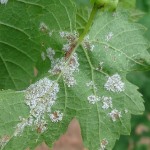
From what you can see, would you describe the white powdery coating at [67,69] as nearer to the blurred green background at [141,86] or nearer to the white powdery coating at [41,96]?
the white powdery coating at [41,96]

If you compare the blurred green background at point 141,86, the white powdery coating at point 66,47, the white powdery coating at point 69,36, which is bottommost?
the blurred green background at point 141,86

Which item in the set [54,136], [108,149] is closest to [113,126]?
[108,149]

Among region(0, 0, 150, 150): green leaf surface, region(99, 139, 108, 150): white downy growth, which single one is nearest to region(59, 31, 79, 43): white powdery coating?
region(0, 0, 150, 150): green leaf surface

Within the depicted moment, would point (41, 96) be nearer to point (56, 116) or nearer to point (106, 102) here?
point (56, 116)

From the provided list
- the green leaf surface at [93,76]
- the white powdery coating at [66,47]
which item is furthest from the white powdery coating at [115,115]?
the white powdery coating at [66,47]

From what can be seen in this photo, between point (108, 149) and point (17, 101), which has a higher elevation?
point (17, 101)

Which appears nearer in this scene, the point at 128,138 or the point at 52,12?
the point at 52,12

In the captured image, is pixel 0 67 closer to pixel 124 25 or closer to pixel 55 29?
Answer: pixel 55 29
